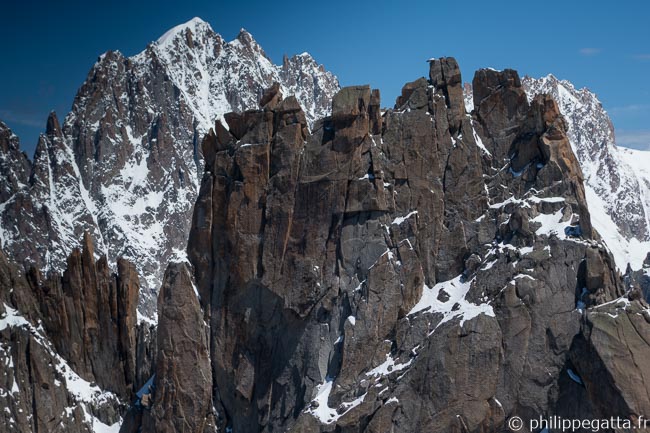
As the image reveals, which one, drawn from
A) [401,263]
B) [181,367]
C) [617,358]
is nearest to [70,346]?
[181,367]

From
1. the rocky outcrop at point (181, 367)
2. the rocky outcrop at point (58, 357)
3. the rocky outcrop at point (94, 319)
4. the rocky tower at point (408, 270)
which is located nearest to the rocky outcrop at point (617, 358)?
the rocky tower at point (408, 270)

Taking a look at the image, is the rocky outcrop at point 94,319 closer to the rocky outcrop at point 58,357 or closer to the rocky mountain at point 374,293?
the rocky outcrop at point 58,357

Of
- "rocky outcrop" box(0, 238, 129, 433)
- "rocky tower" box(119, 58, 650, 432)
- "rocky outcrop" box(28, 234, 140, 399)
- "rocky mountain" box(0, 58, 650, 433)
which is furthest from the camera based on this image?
"rocky outcrop" box(28, 234, 140, 399)

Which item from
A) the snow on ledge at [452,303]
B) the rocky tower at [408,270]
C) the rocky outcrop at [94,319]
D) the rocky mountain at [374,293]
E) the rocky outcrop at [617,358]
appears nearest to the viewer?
the rocky outcrop at [617,358]

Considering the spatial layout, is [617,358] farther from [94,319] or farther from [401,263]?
[94,319]

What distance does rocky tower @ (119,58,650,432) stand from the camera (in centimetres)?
9975

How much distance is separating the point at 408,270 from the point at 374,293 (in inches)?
173

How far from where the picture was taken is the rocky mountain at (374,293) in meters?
100

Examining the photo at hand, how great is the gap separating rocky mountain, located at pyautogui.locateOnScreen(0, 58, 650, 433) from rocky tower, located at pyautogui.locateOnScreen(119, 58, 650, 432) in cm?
18

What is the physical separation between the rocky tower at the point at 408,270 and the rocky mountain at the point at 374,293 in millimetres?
176

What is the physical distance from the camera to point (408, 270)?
354 ft

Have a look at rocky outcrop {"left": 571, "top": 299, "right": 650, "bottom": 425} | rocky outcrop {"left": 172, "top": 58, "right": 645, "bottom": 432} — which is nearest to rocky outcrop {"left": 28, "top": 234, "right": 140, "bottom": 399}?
rocky outcrop {"left": 172, "top": 58, "right": 645, "bottom": 432}

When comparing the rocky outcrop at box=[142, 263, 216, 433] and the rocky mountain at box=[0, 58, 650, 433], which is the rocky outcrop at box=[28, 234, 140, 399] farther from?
the rocky outcrop at box=[142, 263, 216, 433]

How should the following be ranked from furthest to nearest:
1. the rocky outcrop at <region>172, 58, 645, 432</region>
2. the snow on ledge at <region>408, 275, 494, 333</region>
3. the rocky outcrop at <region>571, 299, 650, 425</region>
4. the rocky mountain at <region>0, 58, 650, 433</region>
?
the snow on ledge at <region>408, 275, 494, 333</region>
the rocky outcrop at <region>172, 58, 645, 432</region>
the rocky mountain at <region>0, 58, 650, 433</region>
the rocky outcrop at <region>571, 299, 650, 425</region>
